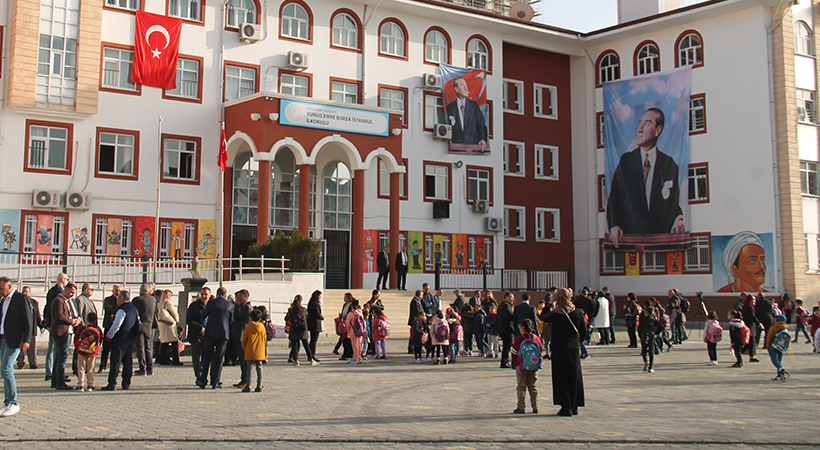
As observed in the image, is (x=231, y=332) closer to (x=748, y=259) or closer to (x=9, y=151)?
(x=9, y=151)

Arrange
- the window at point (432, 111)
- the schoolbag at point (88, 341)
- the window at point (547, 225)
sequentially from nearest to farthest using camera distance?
the schoolbag at point (88, 341) → the window at point (432, 111) → the window at point (547, 225)

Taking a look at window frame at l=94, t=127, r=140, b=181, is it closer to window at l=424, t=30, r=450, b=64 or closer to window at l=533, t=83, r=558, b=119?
window at l=424, t=30, r=450, b=64

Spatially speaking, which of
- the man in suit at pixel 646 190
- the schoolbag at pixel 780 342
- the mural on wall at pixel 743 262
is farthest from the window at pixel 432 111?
the schoolbag at pixel 780 342

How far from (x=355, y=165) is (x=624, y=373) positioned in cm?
1690

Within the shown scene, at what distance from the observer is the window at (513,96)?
3828cm

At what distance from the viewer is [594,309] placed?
2256cm

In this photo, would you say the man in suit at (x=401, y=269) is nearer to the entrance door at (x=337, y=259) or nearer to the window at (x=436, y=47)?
the entrance door at (x=337, y=259)

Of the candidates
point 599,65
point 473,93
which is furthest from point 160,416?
point 599,65

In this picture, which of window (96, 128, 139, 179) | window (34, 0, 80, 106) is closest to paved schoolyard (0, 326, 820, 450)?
window (96, 128, 139, 179)

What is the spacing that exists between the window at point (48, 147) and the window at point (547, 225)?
21102 millimetres

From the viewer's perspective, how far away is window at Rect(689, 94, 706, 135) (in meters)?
35.6

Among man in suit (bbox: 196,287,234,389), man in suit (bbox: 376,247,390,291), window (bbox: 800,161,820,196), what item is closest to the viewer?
man in suit (bbox: 196,287,234,389)

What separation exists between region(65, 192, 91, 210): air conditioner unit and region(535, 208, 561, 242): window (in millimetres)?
20409

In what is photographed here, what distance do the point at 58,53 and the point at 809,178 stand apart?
29.5 meters
